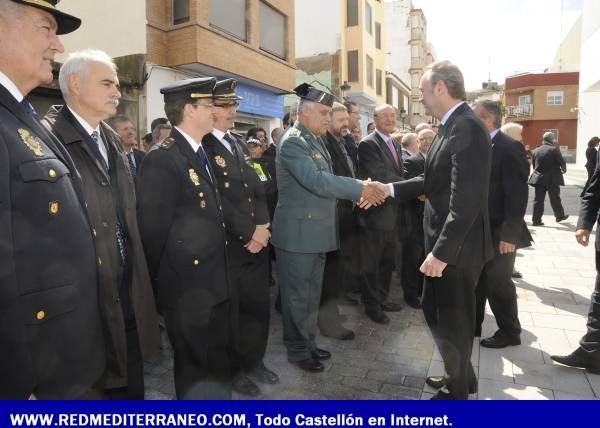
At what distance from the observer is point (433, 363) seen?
12.2 feet

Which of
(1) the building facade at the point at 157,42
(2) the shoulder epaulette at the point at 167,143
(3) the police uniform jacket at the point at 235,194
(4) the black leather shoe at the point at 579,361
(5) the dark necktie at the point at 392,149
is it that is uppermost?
(1) the building facade at the point at 157,42

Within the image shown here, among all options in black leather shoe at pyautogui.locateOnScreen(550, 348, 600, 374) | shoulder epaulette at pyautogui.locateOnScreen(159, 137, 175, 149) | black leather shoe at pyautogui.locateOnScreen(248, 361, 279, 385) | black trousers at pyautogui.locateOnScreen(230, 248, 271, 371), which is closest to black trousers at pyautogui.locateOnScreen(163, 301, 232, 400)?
black trousers at pyautogui.locateOnScreen(230, 248, 271, 371)

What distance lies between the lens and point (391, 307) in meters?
5.14

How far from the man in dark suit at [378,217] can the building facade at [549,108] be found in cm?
4460

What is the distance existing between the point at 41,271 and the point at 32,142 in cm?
48

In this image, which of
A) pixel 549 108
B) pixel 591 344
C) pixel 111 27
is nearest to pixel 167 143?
pixel 591 344

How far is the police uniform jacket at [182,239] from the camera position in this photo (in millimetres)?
2676

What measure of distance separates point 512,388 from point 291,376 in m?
1.67

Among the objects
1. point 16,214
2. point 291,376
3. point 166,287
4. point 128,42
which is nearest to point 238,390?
point 291,376

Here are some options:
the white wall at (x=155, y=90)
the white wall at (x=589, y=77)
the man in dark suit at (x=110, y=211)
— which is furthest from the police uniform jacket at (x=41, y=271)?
the white wall at (x=589, y=77)

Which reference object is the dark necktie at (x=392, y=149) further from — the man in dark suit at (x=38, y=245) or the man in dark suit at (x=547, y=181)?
the man in dark suit at (x=547, y=181)

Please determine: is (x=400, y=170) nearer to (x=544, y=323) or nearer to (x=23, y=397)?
(x=544, y=323)

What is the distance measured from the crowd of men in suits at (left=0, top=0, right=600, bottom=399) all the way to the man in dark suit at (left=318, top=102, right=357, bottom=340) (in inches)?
0.6

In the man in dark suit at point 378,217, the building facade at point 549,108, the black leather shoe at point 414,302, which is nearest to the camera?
the man in dark suit at point 378,217
